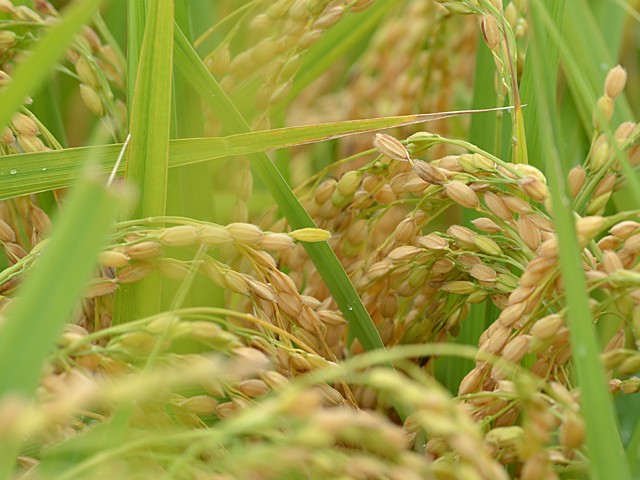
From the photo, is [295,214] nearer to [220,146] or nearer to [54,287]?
[220,146]

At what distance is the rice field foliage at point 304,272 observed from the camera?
1.67ft

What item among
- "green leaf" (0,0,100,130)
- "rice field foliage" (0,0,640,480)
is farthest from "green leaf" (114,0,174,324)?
"green leaf" (0,0,100,130)

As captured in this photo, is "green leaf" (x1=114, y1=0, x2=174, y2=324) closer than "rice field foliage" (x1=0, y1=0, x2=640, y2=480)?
No

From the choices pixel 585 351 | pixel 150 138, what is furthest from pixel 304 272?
pixel 585 351

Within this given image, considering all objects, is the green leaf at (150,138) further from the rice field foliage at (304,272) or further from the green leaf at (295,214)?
the green leaf at (295,214)

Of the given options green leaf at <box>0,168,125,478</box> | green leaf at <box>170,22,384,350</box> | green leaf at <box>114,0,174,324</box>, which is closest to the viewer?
green leaf at <box>0,168,125,478</box>

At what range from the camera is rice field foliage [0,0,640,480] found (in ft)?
1.67

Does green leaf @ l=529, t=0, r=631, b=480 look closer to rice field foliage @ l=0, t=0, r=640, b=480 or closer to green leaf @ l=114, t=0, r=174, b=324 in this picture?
rice field foliage @ l=0, t=0, r=640, b=480

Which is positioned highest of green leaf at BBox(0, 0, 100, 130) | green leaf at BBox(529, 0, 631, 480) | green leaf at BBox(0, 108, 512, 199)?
green leaf at BBox(0, 0, 100, 130)

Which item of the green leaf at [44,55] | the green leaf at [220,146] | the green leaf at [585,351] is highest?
the green leaf at [44,55]

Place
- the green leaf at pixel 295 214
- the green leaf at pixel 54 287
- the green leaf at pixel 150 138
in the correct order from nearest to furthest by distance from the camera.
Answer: the green leaf at pixel 54 287, the green leaf at pixel 150 138, the green leaf at pixel 295 214

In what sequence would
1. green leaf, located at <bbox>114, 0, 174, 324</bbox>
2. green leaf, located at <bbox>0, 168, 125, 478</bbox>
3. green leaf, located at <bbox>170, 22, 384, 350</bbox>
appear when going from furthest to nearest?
green leaf, located at <bbox>170, 22, 384, 350</bbox> → green leaf, located at <bbox>114, 0, 174, 324</bbox> → green leaf, located at <bbox>0, 168, 125, 478</bbox>

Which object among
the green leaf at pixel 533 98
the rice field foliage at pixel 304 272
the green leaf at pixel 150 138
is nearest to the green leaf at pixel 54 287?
the rice field foliage at pixel 304 272

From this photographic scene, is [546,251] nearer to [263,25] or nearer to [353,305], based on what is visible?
[353,305]
